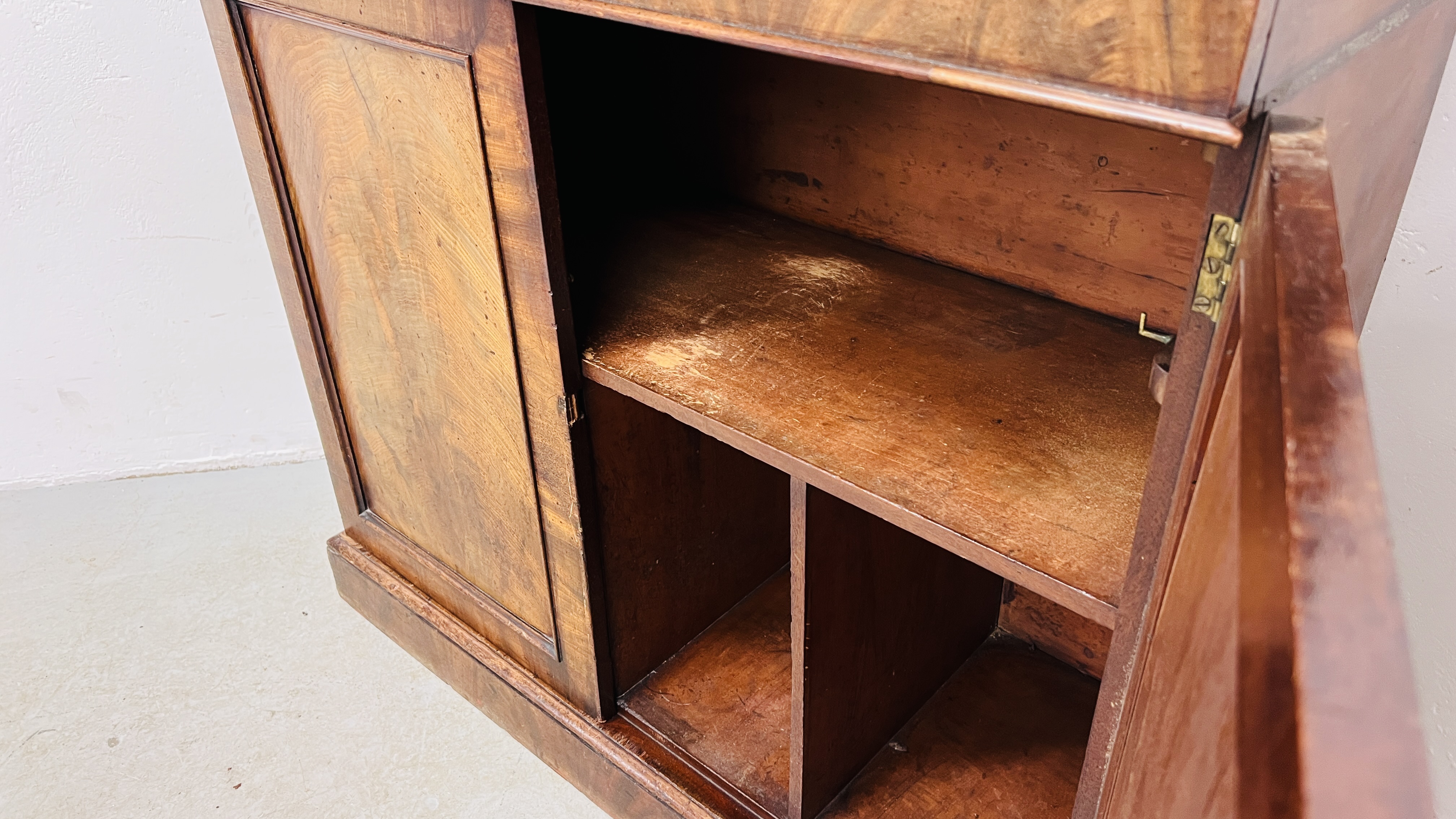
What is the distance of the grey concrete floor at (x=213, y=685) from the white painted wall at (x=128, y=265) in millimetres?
141

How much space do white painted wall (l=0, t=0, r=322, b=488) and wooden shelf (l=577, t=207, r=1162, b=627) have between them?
1056 mm

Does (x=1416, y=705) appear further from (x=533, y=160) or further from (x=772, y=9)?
(x=533, y=160)

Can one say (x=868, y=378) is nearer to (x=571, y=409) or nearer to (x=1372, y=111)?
(x=571, y=409)

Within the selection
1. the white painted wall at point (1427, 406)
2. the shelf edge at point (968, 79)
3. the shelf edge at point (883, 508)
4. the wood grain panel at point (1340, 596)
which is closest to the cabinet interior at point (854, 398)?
the shelf edge at point (883, 508)

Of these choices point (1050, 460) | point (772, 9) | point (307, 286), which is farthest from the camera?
point (307, 286)

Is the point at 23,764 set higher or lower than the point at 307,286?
lower

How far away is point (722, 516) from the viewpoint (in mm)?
1515

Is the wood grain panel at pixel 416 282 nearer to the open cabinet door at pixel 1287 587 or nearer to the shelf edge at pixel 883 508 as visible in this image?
the shelf edge at pixel 883 508

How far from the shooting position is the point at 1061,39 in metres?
0.57

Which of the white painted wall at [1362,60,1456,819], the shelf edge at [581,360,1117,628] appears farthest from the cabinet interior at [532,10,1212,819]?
the white painted wall at [1362,60,1456,819]

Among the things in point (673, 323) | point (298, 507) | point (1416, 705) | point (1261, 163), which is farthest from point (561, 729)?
point (1416, 705)

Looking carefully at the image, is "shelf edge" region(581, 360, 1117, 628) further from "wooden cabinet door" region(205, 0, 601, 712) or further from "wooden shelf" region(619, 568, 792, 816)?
"wooden shelf" region(619, 568, 792, 816)

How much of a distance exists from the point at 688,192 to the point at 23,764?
136 centimetres

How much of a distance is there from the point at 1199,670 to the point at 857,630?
0.87m
